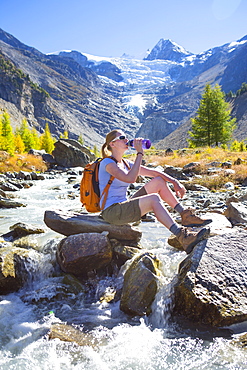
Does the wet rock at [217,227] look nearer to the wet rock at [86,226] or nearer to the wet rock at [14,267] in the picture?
the wet rock at [86,226]

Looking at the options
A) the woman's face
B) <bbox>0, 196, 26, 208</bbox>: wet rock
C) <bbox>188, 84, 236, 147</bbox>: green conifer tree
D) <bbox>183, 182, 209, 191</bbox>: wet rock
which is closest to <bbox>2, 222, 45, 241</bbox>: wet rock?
the woman's face

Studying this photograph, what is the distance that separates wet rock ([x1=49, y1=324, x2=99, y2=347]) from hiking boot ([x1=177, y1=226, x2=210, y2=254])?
1.98 meters

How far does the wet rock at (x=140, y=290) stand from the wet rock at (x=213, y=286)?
482mm

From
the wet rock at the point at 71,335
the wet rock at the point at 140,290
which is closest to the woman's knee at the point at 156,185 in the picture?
the wet rock at the point at 140,290

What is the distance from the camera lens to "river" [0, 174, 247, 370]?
3258 millimetres

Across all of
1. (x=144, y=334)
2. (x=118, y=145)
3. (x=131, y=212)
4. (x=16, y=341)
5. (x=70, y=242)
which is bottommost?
(x=16, y=341)

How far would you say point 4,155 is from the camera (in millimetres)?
33156

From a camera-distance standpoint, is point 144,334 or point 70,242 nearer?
point 144,334

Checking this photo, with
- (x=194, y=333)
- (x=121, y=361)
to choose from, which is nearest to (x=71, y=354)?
(x=121, y=361)

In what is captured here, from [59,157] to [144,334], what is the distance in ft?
124

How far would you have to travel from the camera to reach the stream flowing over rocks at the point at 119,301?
340cm

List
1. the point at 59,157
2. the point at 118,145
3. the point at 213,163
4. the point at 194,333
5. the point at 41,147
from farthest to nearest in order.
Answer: the point at 41,147
the point at 59,157
the point at 213,163
the point at 118,145
the point at 194,333

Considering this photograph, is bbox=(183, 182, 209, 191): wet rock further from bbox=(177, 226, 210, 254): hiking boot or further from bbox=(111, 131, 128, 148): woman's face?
bbox=(177, 226, 210, 254): hiking boot

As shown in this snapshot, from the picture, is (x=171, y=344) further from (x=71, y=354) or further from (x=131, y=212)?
(x=131, y=212)
